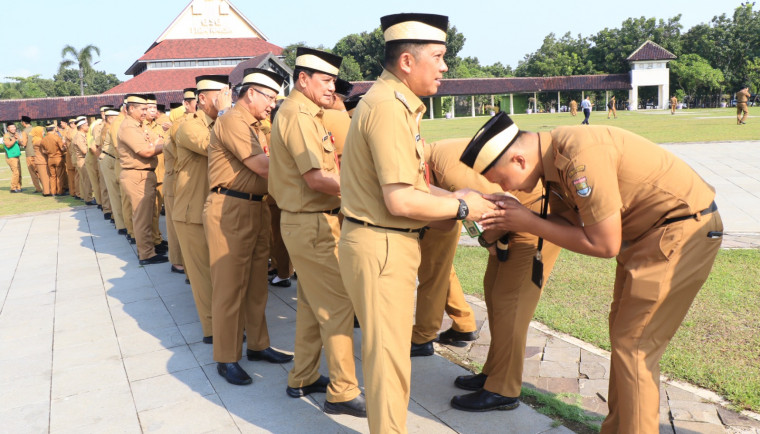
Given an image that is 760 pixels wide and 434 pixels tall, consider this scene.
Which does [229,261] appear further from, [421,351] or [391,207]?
[391,207]

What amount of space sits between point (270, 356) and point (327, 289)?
3.99 feet

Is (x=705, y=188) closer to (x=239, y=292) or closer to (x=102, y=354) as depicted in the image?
(x=239, y=292)

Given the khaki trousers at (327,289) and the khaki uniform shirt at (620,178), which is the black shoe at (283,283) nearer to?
the khaki trousers at (327,289)

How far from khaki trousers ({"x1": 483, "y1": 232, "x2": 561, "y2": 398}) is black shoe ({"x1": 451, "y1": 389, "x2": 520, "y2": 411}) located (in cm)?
3

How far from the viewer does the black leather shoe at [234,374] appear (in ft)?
12.4

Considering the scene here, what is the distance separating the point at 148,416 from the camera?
343 centimetres

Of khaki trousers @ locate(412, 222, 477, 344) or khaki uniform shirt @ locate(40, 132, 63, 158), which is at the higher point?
khaki uniform shirt @ locate(40, 132, 63, 158)

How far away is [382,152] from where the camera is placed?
234cm

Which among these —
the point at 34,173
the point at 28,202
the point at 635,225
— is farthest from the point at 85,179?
the point at 635,225

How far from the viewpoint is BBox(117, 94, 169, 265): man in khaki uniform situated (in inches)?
290

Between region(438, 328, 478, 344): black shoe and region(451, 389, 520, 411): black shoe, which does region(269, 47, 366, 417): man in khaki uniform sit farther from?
region(438, 328, 478, 344): black shoe

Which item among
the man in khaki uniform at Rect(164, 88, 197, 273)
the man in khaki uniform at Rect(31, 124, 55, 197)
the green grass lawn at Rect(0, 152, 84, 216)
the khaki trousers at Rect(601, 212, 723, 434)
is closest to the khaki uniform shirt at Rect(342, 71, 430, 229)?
the khaki trousers at Rect(601, 212, 723, 434)

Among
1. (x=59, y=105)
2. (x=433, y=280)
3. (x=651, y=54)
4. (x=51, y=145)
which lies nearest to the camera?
(x=433, y=280)

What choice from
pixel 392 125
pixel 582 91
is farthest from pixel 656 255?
pixel 582 91
